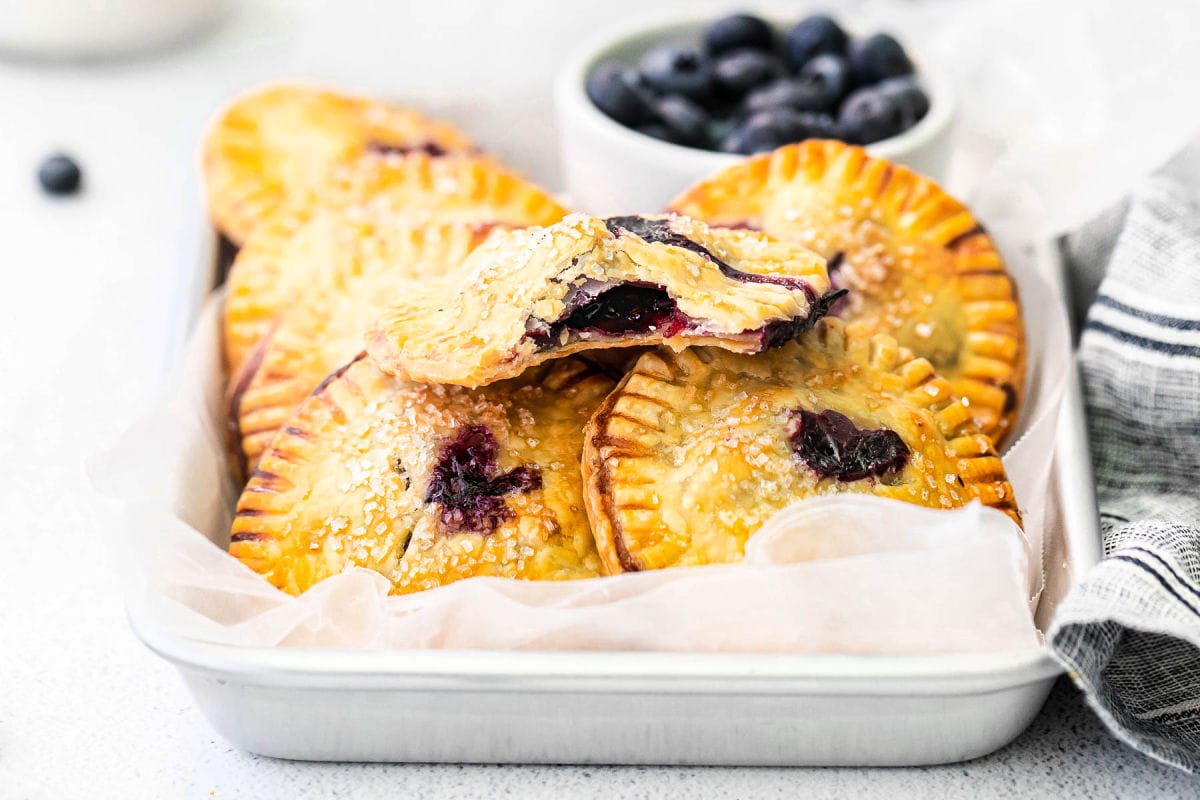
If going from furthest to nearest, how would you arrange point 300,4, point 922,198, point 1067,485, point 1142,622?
1. point 300,4
2. point 922,198
3. point 1067,485
4. point 1142,622

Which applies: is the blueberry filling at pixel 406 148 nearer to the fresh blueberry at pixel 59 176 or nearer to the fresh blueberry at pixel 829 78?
the fresh blueberry at pixel 829 78

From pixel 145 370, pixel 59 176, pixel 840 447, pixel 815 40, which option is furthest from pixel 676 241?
pixel 59 176

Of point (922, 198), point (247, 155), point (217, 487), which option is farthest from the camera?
point (247, 155)

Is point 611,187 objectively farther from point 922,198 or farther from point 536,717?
point 536,717

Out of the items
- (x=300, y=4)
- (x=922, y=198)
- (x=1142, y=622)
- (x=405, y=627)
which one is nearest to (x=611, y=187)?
(x=922, y=198)

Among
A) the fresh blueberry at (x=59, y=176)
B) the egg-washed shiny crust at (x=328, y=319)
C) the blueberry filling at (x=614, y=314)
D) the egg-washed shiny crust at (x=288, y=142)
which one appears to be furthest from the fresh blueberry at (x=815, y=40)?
the fresh blueberry at (x=59, y=176)

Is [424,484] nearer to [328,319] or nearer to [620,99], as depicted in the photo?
[328,319]
